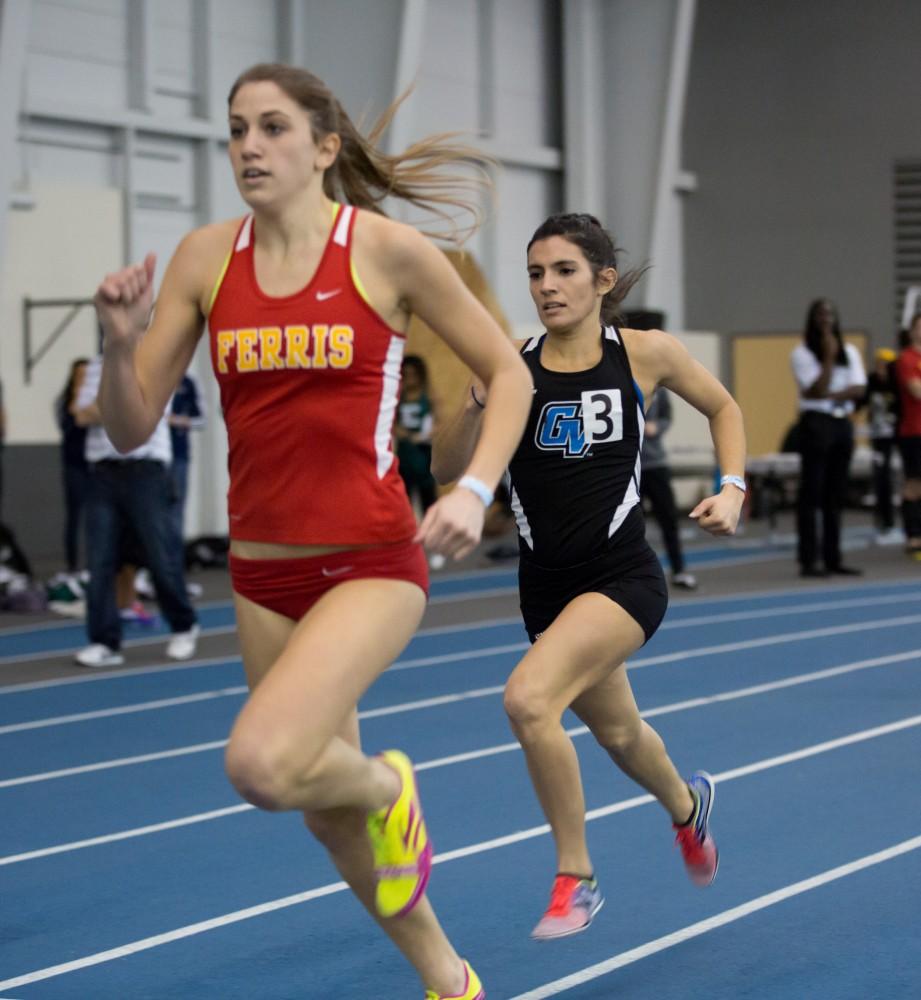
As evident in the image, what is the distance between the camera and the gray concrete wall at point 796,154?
80.8ft

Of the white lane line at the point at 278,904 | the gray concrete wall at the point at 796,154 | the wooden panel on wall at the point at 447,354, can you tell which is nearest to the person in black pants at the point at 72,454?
the white lane line at the point at 278,904

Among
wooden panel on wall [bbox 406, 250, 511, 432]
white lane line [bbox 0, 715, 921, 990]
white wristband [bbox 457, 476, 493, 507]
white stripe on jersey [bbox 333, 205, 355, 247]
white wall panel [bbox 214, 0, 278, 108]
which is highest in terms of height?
white wall panel [bbox 214, 0, 278, 108]

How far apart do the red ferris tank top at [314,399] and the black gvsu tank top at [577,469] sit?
1.24 metres

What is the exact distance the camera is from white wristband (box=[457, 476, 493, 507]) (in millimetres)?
3502

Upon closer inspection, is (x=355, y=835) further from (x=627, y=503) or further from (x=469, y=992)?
(x=627, y=503)

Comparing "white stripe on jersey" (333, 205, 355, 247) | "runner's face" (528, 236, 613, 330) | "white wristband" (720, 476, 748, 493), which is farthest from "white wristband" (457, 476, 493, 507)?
"white wristband" (720, 476, 748, 493)

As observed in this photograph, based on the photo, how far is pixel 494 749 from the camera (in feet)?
24.8

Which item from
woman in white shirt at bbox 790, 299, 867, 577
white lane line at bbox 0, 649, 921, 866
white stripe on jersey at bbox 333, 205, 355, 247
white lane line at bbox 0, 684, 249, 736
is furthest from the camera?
woman in white shirt at bbox 790, 299, 867, 577

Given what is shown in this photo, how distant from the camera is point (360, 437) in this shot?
142 inches

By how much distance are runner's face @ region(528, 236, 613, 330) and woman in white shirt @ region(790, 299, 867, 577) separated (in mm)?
8753

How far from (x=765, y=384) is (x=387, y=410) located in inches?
866

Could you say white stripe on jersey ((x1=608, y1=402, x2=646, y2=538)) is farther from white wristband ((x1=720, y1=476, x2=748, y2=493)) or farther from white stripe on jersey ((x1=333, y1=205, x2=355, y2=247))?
white stripe on jersey ((x1=333, y1=205, x2=355, y2=247))

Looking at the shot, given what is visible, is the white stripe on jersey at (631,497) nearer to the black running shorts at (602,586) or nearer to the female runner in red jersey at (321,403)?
the black running shorts at (602,586)

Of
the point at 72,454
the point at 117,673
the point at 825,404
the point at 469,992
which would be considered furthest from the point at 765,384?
the point at 469,992
